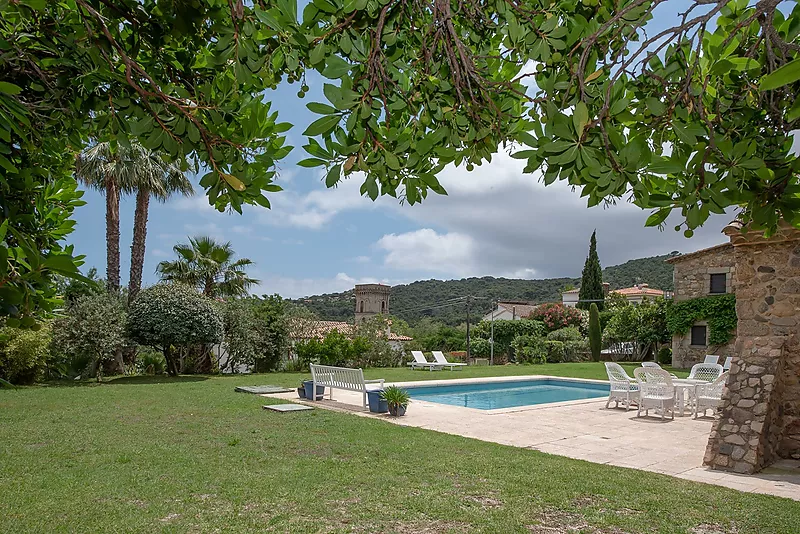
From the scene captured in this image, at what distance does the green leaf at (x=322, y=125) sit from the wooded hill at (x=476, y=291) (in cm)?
4480

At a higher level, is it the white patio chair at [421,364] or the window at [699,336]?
the window at [699,336]

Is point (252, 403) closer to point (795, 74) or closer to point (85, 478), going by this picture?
point (85, 478)

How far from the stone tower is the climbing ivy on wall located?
829 inches

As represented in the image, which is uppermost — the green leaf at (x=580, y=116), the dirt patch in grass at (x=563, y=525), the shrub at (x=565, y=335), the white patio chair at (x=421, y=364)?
the green leaf at (x=580, y=116)

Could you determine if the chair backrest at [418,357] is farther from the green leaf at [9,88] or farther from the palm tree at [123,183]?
the green leaf at [9,88]

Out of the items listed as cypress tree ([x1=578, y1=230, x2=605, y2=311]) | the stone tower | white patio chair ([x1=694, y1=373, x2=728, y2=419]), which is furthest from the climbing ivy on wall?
the stone tower

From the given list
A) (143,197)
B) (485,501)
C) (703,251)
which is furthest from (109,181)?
(703,251)

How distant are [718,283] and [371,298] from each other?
23497 mm

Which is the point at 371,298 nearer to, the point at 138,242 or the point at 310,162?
the point at 138,242

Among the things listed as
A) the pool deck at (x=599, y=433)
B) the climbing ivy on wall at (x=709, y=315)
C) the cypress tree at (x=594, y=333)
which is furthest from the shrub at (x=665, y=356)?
the pool deck at (x=599, y=433)

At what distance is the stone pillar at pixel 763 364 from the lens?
670 centimetres

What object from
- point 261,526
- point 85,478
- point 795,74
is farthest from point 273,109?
point 85,478

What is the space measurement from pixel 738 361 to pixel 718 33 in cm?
619

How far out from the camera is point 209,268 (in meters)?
20.7
